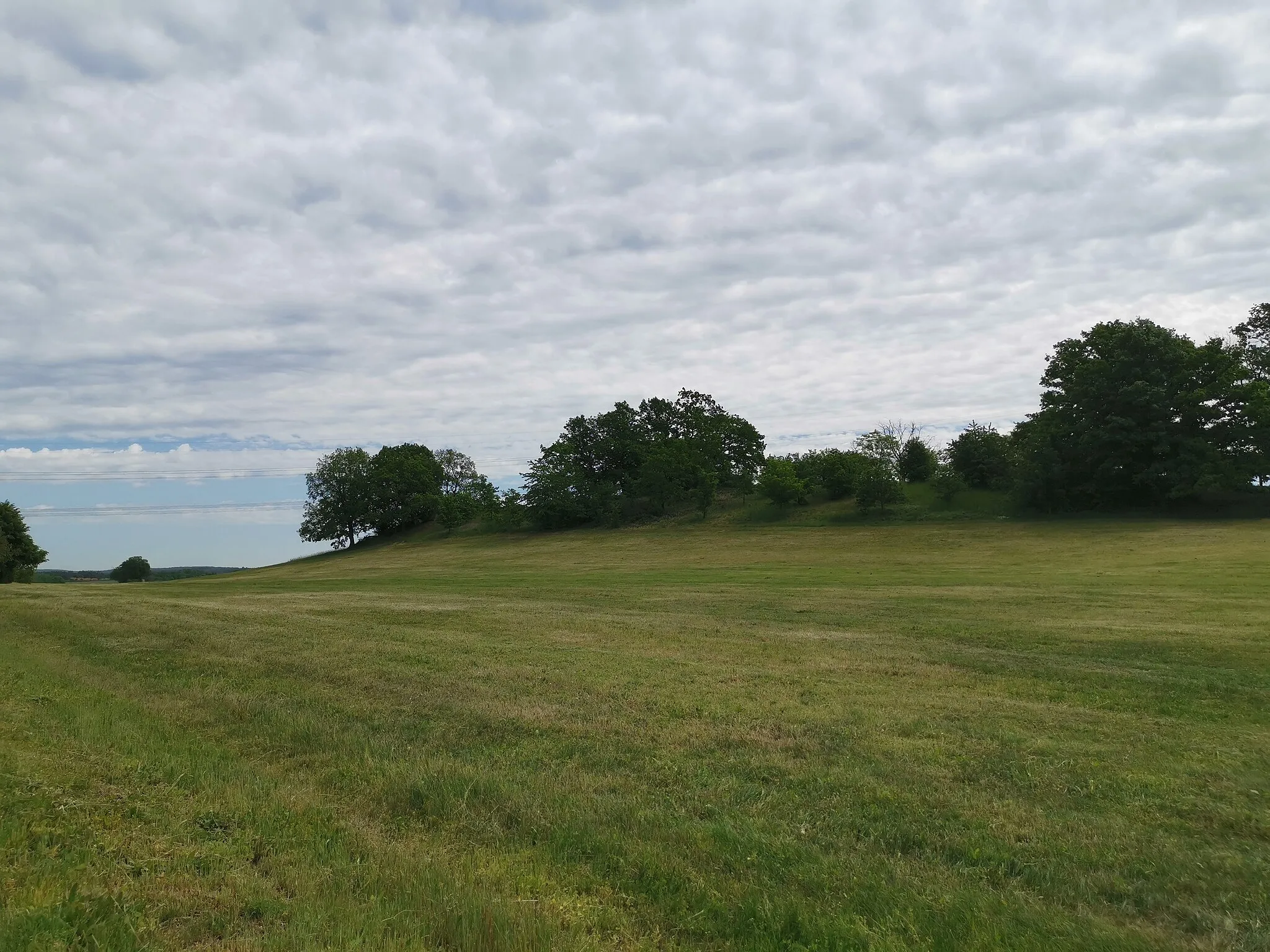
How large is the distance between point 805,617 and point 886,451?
71083mm

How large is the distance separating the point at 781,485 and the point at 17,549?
78417 mm

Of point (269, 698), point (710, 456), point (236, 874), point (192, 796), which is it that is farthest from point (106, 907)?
point (710, 456)

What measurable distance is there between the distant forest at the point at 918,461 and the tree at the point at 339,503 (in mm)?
179

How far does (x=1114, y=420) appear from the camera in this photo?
58531mm

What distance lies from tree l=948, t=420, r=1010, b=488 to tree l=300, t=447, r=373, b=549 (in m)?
72.9

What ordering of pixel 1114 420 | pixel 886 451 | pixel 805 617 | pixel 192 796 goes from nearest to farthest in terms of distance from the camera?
1. pixel 192 796
2. pixel 805 617
3. pixel 1114 420
4. pixel 886 451

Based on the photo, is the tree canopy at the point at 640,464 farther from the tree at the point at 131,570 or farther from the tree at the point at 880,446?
the tree at the point at 131,570

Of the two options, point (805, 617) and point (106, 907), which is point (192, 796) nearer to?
point (106, 907)

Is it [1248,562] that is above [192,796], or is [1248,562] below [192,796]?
below

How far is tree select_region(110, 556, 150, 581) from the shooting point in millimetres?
126194

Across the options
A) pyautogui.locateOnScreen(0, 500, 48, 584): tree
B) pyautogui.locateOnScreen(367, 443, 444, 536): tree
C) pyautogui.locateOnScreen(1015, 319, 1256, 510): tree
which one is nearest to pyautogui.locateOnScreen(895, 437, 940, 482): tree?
pyautogui.locateOnScreen(1015, 319, 1256, 510): tree

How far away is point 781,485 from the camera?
7538cm

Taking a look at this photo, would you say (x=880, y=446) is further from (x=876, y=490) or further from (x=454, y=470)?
(x=454, y=470)

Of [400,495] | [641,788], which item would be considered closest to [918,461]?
[400,495]
